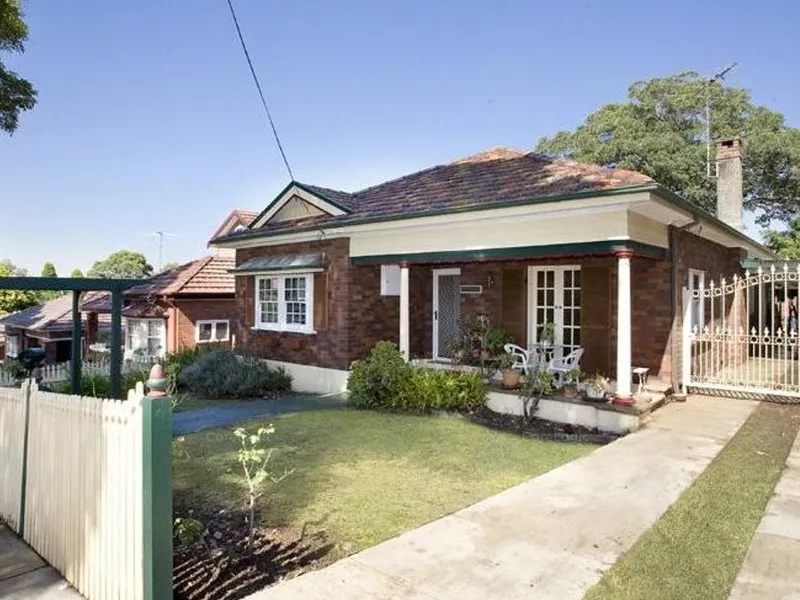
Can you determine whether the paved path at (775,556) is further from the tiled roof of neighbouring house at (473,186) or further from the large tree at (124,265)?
the large tree at (124,265)

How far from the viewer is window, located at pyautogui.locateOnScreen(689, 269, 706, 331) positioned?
11.3 metres

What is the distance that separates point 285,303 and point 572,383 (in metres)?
7.32

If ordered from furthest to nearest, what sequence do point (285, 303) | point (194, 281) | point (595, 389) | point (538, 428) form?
point (194, 281) → point (285, 303) → point (595, 389) → point (538, 428)

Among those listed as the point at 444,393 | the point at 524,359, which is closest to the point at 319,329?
the point at 444,393

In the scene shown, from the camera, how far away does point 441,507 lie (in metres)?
5.04

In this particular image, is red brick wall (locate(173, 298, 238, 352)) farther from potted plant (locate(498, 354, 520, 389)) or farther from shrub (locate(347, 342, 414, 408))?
potted plant (locate(498, 354, 520, 389))

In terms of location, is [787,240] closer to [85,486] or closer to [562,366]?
[562,366]

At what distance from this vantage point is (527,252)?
9227mm

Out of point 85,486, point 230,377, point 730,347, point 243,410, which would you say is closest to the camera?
point 85,486

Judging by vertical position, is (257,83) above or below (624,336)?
above

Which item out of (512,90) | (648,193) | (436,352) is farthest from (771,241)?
(648,193)

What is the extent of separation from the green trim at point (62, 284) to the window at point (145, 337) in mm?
12787

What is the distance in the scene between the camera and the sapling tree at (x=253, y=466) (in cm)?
402

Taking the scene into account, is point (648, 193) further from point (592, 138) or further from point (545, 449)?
point (592, 138)
